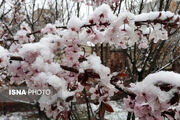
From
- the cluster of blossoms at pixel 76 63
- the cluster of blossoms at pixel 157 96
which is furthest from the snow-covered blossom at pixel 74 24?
the cluster of blossoms at pixel 157 96

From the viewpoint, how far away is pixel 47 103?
96cm

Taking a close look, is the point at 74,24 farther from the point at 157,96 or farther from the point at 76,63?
the point at 157,96

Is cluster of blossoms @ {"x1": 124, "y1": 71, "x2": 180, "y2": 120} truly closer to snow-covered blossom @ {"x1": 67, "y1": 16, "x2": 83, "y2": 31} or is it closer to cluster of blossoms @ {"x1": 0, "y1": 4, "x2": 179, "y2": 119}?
cluster of blossoms @ {"x1": 0, "y1": 4, "x2": 179, "y2": 119}

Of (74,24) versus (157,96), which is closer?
(157,96)

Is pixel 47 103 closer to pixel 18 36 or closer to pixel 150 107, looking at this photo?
pixel 150 107

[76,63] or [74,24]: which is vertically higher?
[74,24]

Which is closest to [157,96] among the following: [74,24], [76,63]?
[76,63]

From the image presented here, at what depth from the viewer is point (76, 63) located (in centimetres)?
129

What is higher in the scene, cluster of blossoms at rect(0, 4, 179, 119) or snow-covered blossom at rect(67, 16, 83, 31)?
snow-covered blossom at rect(67, 16, 83, 31)

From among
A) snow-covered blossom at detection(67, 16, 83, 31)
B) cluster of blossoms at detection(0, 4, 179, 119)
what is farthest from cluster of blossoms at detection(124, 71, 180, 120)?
snow-covered blossom at detection(67, 16, 83, 31)

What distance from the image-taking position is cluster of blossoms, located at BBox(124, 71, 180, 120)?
90 centimetres

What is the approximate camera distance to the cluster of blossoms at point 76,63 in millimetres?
990

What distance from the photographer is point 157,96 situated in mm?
922

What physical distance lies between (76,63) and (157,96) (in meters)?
0.56
